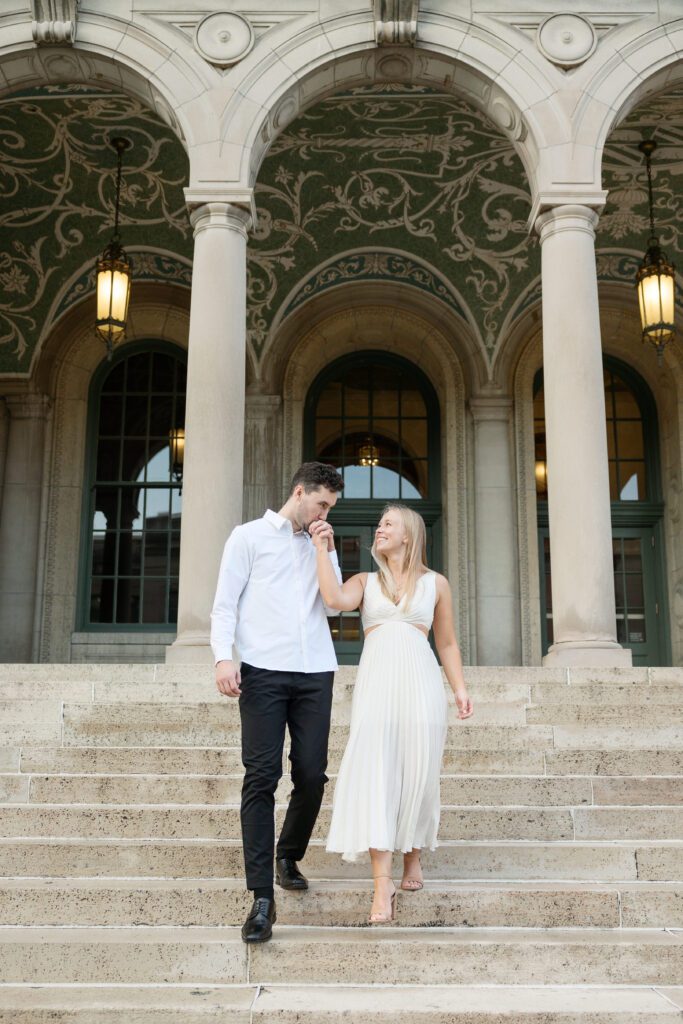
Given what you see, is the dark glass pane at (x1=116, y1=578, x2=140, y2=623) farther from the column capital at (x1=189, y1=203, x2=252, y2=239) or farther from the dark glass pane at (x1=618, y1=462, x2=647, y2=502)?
the dark glass pane at (x1=618, y1=462, x2=647, y2=502)

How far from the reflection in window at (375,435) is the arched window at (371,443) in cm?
1

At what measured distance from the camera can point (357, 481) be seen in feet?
46.3

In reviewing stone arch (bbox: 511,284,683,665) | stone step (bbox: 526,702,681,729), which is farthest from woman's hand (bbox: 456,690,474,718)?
stone arch (bbox: 511,284,683,665)

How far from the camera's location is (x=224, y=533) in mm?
8312

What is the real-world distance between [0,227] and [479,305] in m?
6.12

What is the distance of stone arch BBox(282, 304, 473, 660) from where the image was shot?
13250 millimetres

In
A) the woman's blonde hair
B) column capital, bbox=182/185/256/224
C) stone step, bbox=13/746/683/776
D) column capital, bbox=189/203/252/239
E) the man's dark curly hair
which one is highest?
column capital, bbox=182/185/256/224

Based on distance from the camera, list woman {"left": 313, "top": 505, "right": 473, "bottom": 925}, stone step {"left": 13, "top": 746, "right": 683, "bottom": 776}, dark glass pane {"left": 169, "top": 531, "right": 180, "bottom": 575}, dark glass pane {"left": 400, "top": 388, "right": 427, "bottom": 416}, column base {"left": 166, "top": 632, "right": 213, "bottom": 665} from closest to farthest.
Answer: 1. woman {"left": 313, "top": 505, "right": 473, "bottom": 925}
2. stone step {"left": 13, "top": 746, "right": 683, "bottom": 776}
3. column base {"left": 166, "top": 632, "right": 213, "bottom": 665}
4. dark glass pane {"left": 169, "top": 531, "right": 180, "bottom": 575}
5. dark glass pane {"left": 400, "top": 388, "right": 427, "bottom": 416}

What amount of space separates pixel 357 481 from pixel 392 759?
32.9ft

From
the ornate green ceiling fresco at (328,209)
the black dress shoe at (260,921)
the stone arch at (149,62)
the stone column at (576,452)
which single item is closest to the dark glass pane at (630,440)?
the ornate green ceiling fresco at (328,209)

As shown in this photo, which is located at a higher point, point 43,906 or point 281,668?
point 281,668

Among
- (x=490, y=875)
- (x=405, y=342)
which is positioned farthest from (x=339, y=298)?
(x=490, y=875)

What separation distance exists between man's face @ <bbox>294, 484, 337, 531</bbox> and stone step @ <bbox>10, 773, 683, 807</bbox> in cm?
176

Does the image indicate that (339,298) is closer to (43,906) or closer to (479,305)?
(479,305)
